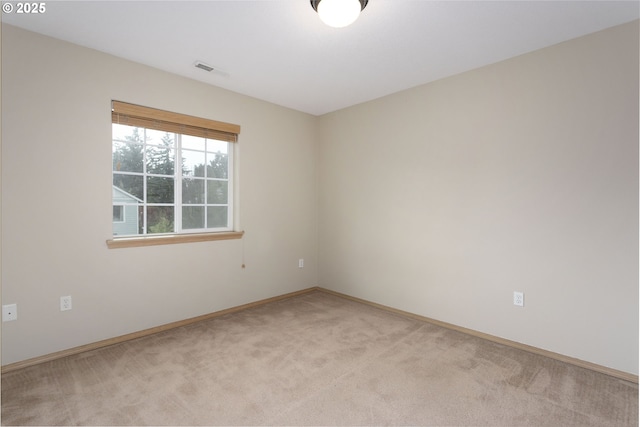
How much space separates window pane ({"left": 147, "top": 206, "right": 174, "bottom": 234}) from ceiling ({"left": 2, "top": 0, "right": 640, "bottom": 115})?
135 cm

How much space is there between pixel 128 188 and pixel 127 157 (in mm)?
287

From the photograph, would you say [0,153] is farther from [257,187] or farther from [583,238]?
[583,238]

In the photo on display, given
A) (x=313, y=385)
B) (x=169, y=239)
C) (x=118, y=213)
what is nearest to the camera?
(x=313, y=385)

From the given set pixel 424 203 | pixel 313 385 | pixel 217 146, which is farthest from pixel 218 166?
pixel 313 385

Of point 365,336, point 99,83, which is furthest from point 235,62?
point 365,336

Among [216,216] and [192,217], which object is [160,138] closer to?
[192,217]

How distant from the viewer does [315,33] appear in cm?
235

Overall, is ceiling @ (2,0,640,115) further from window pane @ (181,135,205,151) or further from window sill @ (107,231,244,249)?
window sill @ (107,231,244,249)

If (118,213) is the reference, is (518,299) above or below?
below

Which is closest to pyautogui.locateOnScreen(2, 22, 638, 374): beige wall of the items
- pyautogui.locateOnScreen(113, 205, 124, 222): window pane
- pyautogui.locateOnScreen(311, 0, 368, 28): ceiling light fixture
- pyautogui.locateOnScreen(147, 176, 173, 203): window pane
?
pyautogui.locateOnScreen(113, 205, 124, 222): window pane

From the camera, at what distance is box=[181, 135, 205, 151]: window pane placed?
329cm

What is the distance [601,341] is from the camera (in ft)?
7.58

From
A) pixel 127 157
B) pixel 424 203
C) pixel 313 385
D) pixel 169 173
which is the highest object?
pixel 127 157

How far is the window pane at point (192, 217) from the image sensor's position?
330cm
